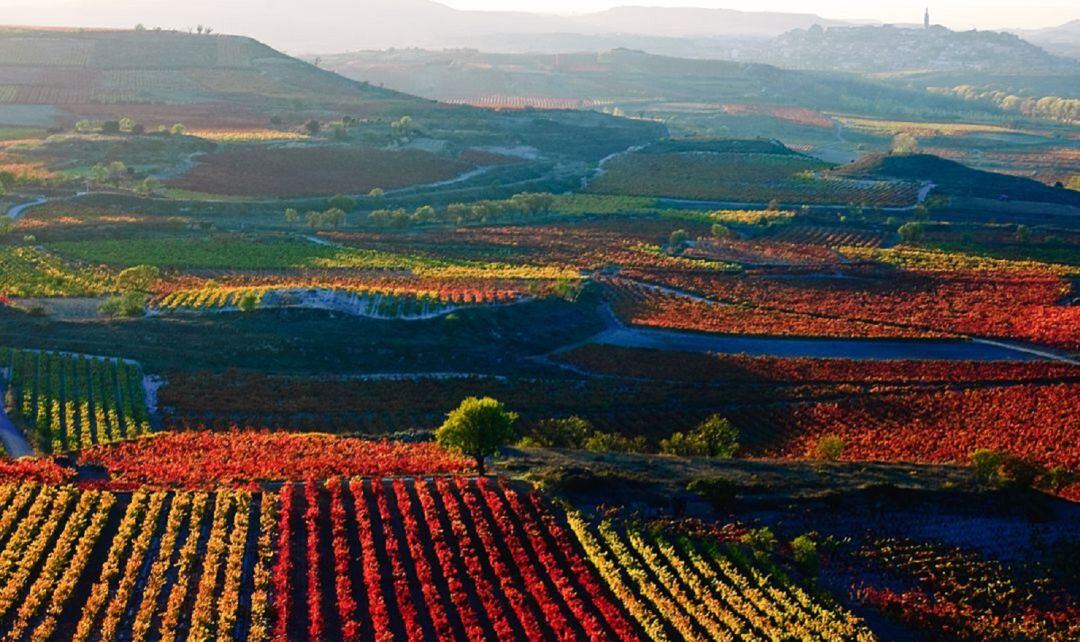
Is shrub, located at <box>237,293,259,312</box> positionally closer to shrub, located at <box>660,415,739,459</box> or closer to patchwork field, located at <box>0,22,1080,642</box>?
patchwork field, located at <box>0,22,1080,642</box>

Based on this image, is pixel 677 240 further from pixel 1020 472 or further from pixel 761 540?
pixel 761 540

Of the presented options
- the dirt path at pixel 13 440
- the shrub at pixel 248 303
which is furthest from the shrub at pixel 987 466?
the shrub at pixel 248 303

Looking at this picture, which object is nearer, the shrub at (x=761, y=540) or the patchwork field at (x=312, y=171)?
the shrub at (x=761, y=540)

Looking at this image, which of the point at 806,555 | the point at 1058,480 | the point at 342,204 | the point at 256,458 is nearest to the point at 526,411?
the point at 256,458

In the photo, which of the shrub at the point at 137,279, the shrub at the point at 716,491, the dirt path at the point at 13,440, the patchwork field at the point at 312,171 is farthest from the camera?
the patchwork field at the point at 312,171

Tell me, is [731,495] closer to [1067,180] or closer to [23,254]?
[23,254]

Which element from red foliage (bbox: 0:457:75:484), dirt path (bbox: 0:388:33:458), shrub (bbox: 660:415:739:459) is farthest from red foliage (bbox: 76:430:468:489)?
Result: shrub (bbox: 660:415:739:459)

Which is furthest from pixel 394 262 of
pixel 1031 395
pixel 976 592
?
pixel 976 592

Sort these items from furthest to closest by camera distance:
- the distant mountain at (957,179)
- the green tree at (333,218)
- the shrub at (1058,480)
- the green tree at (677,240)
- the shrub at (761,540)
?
1. the distant mountain at (957,179)
2. the green tree at (333,218)
3. the green tree at (677,240)
4. the shrub at (1058,480)
5. the shrub at (761,540)

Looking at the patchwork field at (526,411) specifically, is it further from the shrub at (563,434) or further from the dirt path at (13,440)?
the shrub at (563,434)
